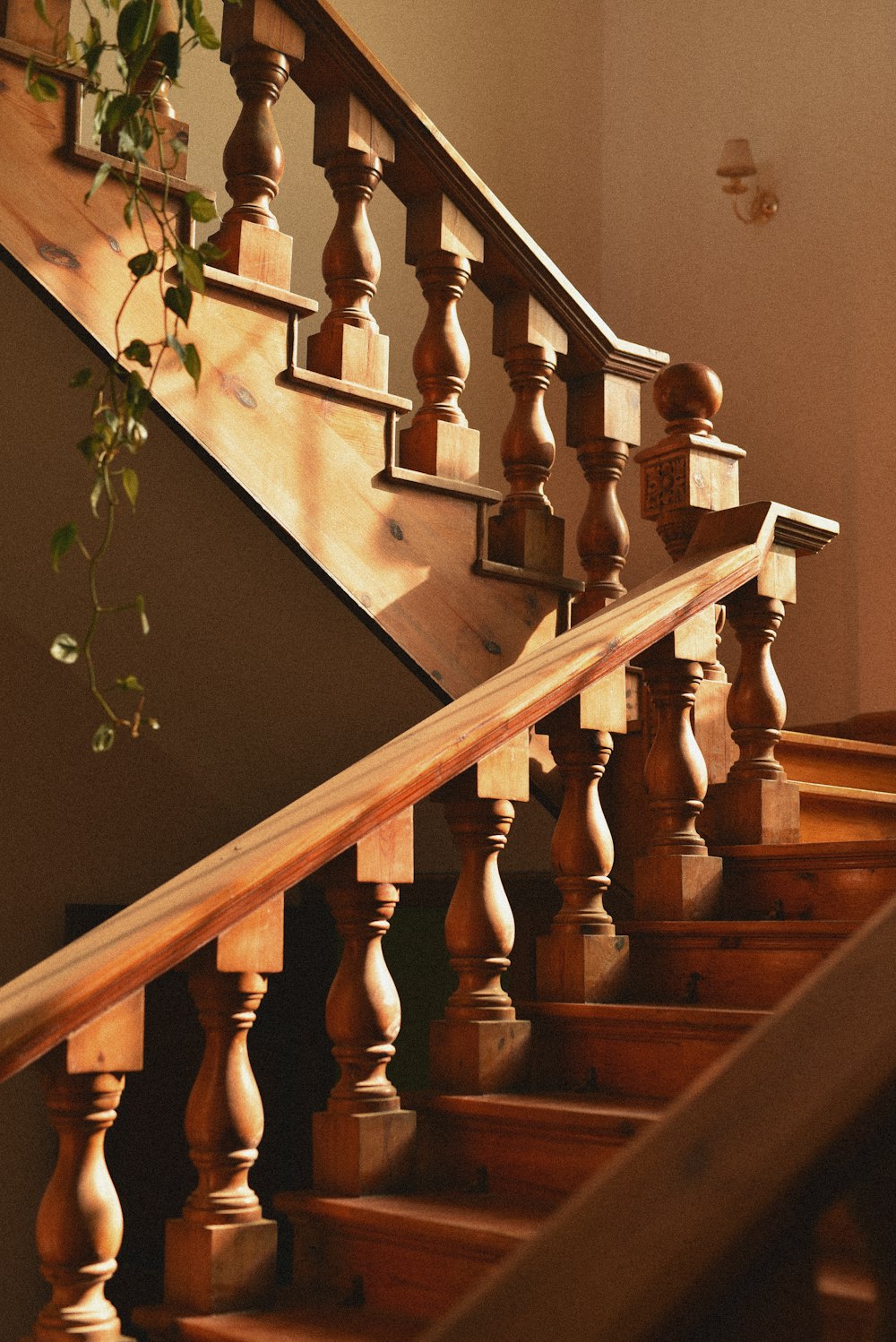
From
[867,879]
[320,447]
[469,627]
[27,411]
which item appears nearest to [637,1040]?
[867,879]

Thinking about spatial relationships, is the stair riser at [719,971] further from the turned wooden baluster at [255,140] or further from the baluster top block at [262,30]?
the baluster top block at [262,30]

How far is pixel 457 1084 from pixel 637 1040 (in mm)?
265

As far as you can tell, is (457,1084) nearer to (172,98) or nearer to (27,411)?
(27,411)

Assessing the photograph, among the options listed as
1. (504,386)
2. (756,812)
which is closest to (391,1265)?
(756,812)

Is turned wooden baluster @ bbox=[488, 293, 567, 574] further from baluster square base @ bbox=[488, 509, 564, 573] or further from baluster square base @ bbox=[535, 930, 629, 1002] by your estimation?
baluster square base @ bbox=[535, 930, 629, 1002]

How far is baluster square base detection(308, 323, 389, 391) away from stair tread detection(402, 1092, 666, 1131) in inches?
45.8

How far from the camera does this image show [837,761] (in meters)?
2.99

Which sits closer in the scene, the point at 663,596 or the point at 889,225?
the point at 663,596

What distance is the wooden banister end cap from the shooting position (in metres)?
2.58

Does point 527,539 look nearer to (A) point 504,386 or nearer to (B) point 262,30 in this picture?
(B) point 262,30

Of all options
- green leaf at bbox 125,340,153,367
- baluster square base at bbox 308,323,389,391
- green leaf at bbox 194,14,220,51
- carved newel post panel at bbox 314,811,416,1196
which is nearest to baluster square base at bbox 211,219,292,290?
baluster square base at bbox 308,323,389,391

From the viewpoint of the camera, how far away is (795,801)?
8.19 feet

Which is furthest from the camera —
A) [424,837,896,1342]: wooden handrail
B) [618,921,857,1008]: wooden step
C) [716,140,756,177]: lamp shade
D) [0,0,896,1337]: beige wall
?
[716,140,756,177]: lamp shade

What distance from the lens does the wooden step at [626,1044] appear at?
1.99 meters
